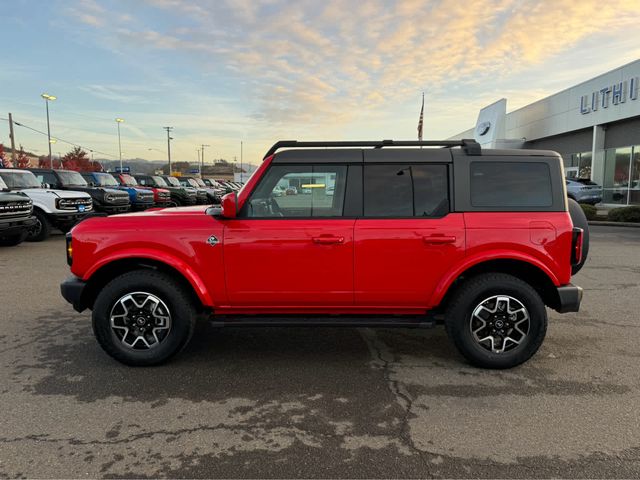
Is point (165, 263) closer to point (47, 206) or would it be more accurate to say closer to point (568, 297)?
point (568, 297)

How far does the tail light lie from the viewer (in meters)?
3.81

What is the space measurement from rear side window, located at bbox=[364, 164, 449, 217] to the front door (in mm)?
249

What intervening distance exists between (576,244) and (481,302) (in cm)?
96

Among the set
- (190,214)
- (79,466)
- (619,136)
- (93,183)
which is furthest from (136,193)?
(619,136)

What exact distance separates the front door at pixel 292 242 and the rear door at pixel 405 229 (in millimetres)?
176

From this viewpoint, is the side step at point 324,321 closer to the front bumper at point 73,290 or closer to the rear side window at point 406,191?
the rear side window at point 406,191

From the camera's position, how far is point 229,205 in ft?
12.4

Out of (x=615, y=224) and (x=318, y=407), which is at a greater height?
(x=615, y=224)

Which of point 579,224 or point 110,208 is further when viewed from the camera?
point 110,208

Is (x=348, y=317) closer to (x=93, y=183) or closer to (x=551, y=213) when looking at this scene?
(x=551, y=213)

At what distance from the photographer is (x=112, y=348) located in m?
3.89

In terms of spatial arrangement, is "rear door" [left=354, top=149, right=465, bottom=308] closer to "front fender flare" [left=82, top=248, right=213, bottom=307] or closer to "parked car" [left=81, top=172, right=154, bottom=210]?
"front fender flare" [left=82, top=248, right=213, bottom=307]

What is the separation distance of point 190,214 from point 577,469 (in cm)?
344

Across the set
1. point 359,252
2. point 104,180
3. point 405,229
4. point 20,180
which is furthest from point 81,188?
point 405,229
